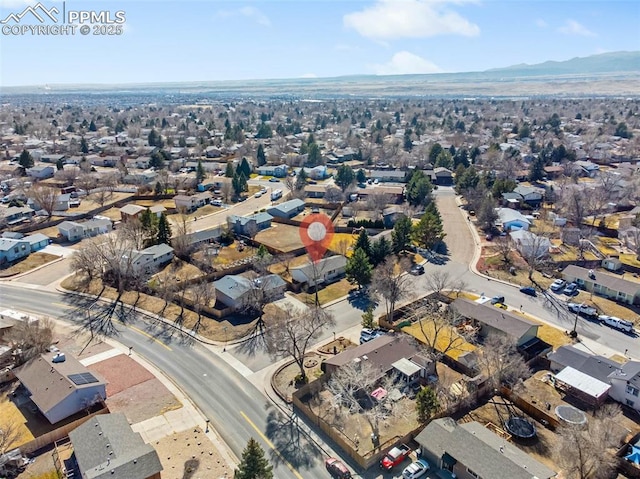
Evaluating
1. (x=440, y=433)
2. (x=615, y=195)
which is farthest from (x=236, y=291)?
(x=615, y=195)

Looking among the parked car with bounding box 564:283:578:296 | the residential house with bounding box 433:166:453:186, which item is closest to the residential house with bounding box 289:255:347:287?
the parked car with bounding box 564:283:578:296

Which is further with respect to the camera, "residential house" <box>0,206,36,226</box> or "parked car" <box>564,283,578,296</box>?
"residential house" <box>0,206,36,226</box>

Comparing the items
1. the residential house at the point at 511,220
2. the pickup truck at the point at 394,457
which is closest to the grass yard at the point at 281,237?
the residential house at the point at 511,220

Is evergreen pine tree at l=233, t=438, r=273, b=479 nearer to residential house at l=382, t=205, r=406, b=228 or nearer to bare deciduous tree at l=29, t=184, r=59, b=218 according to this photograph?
residential house at l=382, t=205, r=406, b=228

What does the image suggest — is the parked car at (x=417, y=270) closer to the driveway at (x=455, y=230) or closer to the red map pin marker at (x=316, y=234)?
the driveway at (x=455, y=230)

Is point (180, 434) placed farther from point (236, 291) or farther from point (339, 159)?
point (339, 159)
